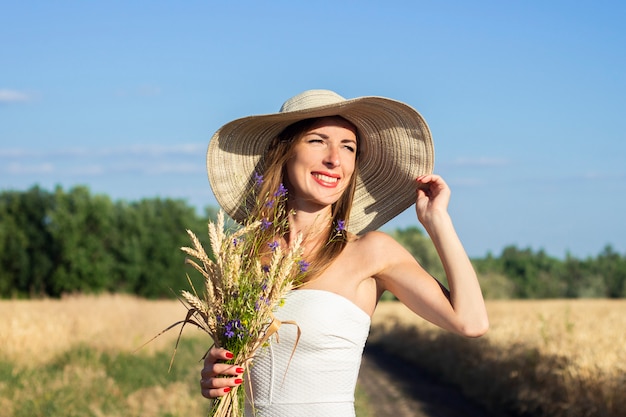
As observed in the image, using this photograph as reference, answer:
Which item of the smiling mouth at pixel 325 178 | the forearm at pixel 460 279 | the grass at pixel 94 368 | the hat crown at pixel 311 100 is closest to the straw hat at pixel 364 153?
the hat crown at pixel 311 100

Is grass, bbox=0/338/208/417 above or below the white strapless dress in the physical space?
below

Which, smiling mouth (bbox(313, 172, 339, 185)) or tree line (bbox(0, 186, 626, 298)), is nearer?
smiling mouth (bbox(313, 172, 339, 185))

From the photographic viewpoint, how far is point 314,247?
3.57m

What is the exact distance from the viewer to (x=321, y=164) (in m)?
3.55

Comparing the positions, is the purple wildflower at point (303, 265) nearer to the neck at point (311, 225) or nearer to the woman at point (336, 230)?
the woman at point (336, 230)

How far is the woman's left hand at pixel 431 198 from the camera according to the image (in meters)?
3.37

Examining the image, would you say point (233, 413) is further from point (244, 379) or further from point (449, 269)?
point (449, 269)

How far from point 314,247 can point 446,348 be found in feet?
52.3

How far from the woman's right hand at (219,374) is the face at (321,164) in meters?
0.83

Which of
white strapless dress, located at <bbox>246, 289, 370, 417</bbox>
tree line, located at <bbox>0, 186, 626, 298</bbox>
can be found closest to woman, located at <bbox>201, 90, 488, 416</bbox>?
white strapless dress, located at <bbox>246, 289, 370, 417</bbox>

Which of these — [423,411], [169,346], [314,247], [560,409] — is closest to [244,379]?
[314,247]

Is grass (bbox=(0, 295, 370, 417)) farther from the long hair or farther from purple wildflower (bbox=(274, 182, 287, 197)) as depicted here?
purple wildflower (bbox=(274, 182, 287, 197))

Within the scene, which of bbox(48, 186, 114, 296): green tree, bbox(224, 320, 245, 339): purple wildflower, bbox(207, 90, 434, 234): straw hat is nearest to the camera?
bbox(224, 320, 245, 339): purple wildflower

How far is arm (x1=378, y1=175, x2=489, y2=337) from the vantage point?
3.22m
